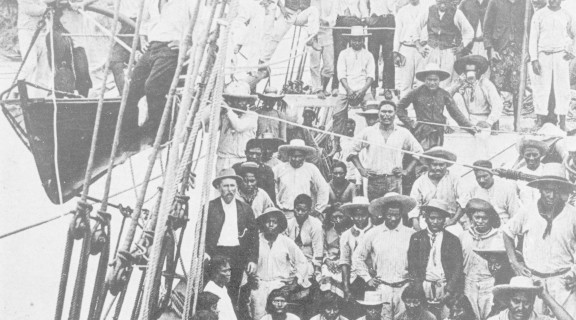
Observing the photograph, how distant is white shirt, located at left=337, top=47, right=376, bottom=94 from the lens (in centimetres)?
582

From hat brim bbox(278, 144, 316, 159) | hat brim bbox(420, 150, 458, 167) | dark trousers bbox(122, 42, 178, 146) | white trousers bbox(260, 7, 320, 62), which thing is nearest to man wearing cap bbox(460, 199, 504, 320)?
hat brim bbox(420, 150, 458, 167)

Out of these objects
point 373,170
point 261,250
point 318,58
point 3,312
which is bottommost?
point 3,312

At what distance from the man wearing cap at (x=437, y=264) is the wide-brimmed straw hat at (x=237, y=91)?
1.20m

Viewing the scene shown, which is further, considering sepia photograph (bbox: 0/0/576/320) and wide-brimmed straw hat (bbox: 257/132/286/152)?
wide-brimmed straw hat (bbox: 257/132/286/152)

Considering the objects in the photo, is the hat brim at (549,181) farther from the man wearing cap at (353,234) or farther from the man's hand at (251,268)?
the man's hand at (251,268)

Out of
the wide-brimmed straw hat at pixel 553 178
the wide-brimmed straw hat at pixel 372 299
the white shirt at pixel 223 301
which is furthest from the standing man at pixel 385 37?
the white shirt at pixel 223 301

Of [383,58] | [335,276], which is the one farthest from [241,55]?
[335,276]

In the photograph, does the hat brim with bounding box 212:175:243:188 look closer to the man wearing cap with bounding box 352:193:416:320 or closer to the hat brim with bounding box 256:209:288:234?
the hat brim with bounding box 256:209:288:234

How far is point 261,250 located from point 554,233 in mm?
1563

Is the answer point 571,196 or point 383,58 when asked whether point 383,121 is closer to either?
point 383,58

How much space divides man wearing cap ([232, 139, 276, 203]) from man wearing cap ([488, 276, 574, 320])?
1.32 meters

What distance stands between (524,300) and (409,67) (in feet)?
4.82

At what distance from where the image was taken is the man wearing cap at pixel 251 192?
18.2 ft

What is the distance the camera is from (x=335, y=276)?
551 centimetres
